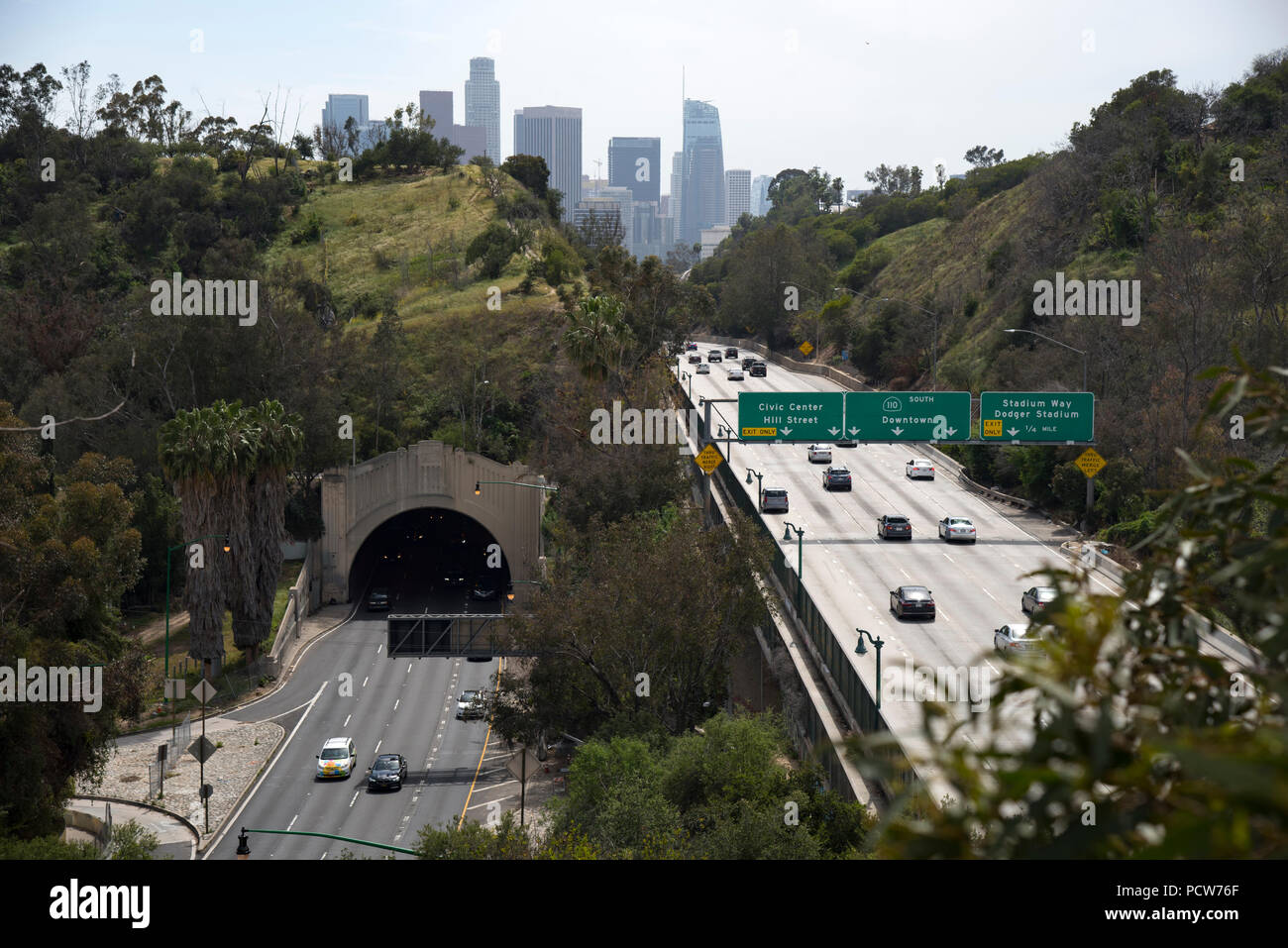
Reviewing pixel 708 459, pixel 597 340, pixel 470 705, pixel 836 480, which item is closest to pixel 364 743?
pixel 470 705

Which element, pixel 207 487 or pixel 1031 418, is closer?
pixel 207 487

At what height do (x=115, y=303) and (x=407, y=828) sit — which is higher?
A: (x=115, y=303)

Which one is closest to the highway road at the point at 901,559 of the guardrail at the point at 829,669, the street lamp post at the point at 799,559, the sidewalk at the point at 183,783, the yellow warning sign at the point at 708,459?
the street lamp post at the point at 799,559

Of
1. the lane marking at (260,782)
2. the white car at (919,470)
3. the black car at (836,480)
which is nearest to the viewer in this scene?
the lane marking at (260,782)

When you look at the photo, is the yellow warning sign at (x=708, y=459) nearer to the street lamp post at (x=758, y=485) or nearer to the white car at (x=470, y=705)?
the street lamp post at (x=758, y=485)

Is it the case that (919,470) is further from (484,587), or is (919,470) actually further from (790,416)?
(484,587)

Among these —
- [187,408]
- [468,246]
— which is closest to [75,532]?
[187,408]
